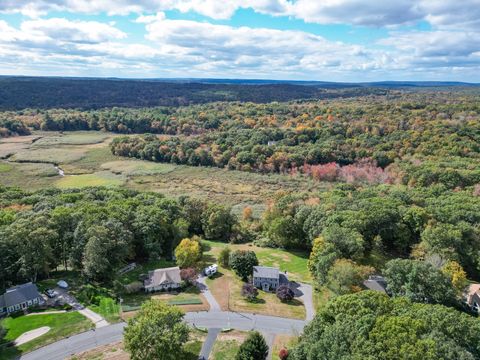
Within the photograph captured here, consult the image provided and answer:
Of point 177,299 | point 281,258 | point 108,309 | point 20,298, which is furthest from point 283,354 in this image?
point 20,298

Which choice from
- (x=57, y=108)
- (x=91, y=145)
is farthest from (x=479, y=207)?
(x=57, y=108)

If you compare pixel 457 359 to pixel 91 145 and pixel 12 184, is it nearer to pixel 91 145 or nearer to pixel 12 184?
pixel 12 184

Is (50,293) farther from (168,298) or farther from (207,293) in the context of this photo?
(207,293)

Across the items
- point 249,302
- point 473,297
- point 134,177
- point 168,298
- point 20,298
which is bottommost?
point 134,177

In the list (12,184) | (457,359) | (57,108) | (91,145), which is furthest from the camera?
(57,108)

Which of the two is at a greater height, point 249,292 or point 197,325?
point 249,292

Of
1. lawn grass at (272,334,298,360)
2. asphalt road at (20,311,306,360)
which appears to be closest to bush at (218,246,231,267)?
asphalt road at (20,311,306,360)
